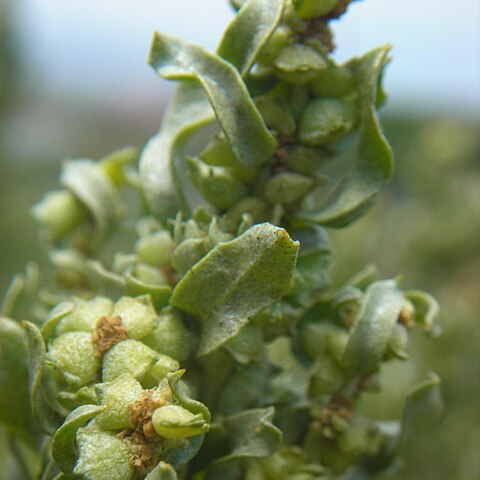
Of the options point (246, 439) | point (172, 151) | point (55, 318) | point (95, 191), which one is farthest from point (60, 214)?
point (246, 439)

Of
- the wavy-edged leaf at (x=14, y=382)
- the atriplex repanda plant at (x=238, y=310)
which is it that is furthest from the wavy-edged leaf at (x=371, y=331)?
the wavy-edged leaf at (x=14, y=382)

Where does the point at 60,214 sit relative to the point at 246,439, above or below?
above

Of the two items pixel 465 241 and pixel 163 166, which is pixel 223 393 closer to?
pixel 163 166

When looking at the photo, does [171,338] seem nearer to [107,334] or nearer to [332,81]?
[107,334]

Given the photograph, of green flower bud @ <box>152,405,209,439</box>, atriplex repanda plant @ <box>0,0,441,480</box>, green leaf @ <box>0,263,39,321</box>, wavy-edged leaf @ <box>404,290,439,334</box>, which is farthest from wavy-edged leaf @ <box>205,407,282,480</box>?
green leaf @ <box>0,263,39,321</box>

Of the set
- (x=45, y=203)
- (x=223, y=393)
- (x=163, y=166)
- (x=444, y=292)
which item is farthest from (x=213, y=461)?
(x=444, y=292)
